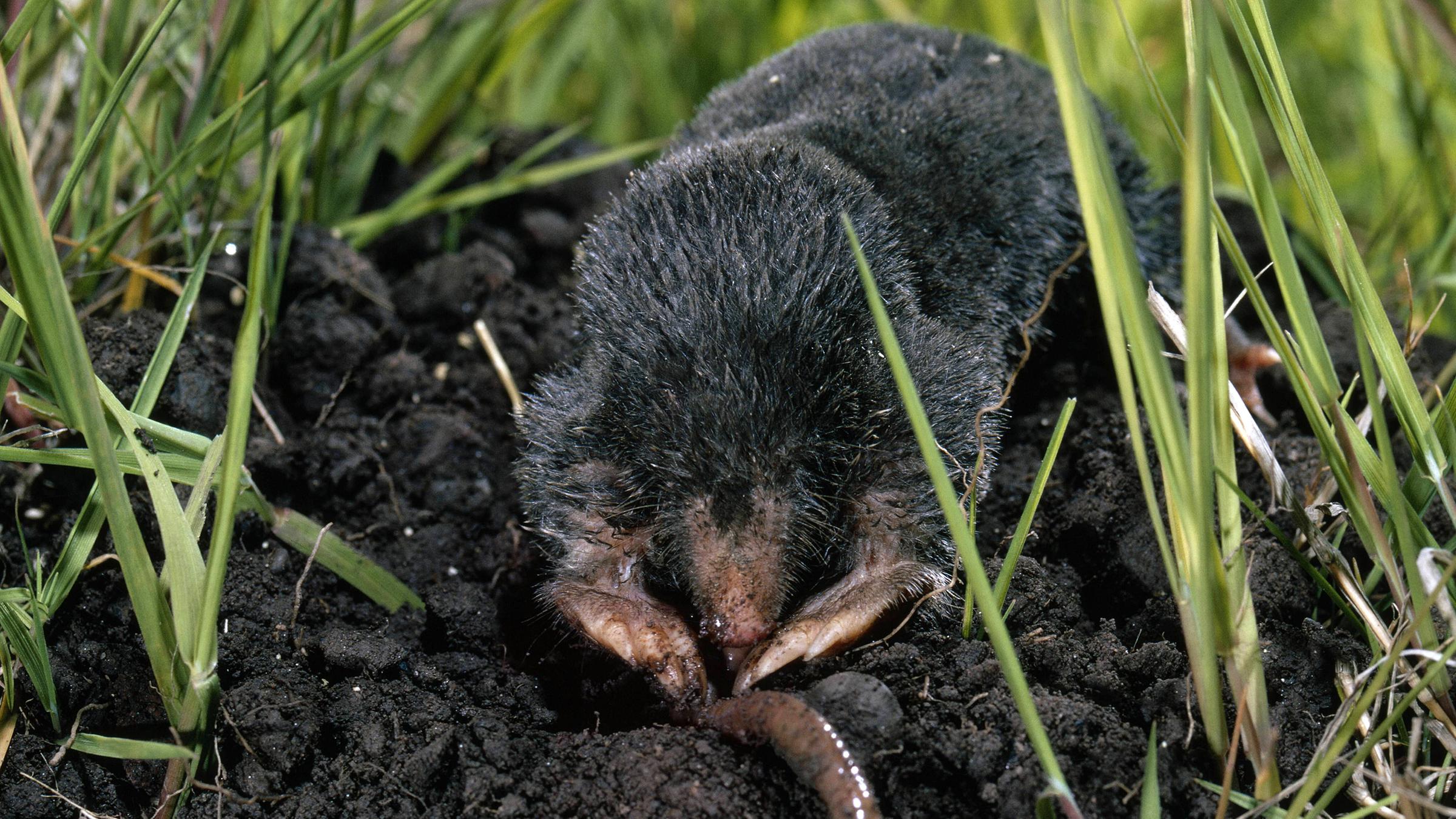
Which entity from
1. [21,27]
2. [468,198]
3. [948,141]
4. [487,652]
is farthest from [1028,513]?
[468,198]

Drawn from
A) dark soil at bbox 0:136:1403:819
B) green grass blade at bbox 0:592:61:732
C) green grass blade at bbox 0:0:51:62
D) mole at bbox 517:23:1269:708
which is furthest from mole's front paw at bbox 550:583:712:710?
green grass blade at bbox 0:0:51:62

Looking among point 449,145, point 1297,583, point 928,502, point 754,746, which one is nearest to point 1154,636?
point 1297,583

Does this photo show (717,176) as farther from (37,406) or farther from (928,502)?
(37,406)

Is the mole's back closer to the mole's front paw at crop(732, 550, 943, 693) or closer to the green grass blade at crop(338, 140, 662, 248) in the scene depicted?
the green grass blade at crop(338, 140, 662, 248)

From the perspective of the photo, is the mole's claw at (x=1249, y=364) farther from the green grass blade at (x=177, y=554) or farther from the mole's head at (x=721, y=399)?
the green grass blade at (x=177, y=554)

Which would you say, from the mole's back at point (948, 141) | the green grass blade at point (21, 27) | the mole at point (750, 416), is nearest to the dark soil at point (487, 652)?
the mole at point (750, 416)

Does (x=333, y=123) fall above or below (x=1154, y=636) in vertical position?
above
